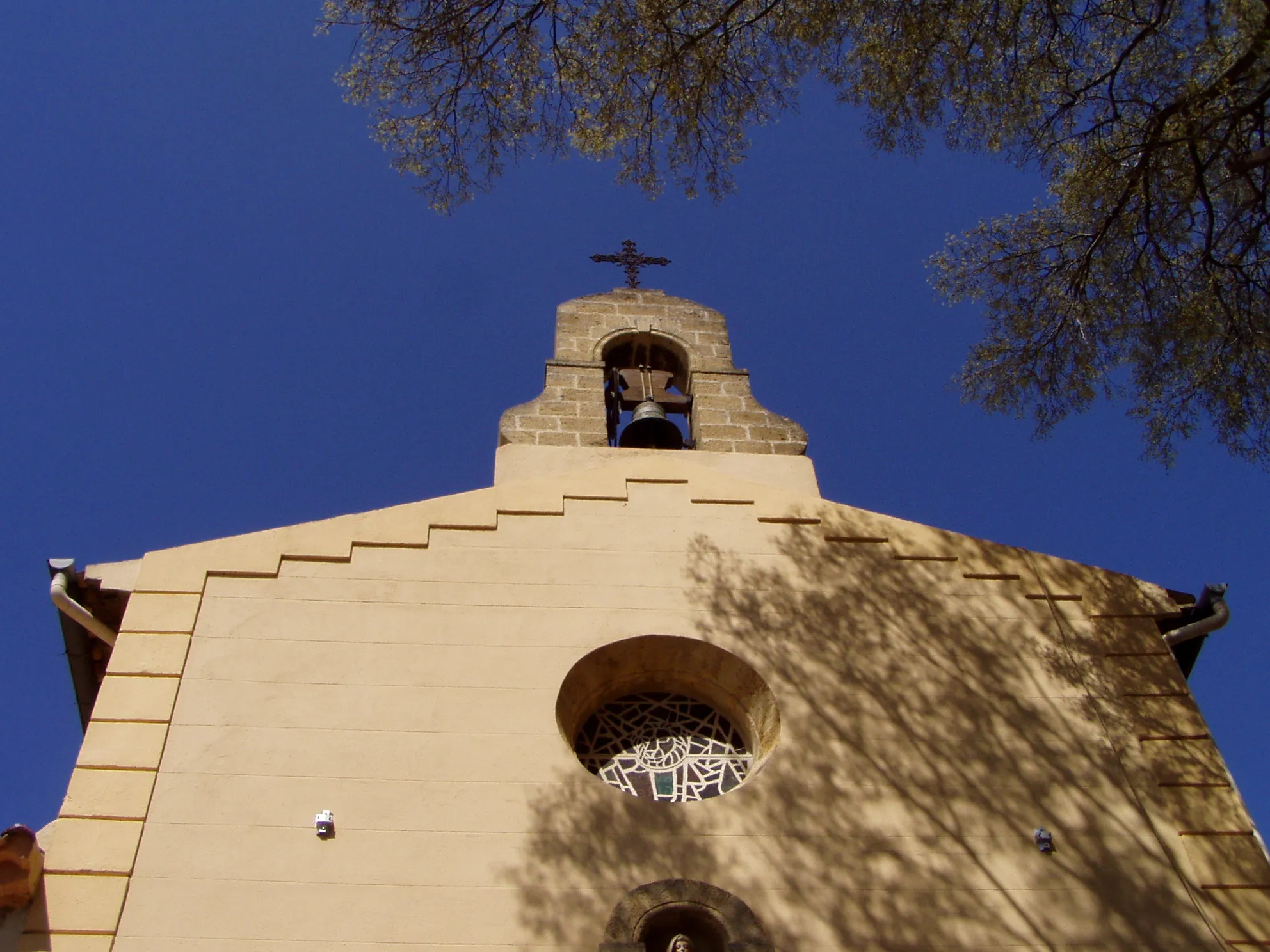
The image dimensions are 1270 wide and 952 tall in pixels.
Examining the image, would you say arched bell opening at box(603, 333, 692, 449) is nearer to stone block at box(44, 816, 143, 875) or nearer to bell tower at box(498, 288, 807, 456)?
bell tower at box(498, 288, 807, 456)

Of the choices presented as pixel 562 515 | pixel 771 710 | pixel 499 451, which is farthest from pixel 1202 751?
pixel 499 451

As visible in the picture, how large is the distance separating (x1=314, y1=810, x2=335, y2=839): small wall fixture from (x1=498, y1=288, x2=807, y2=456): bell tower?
161 inches

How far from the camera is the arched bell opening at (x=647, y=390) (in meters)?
10.9

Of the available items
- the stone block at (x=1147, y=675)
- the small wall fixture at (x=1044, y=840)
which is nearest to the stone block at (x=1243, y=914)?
the small wall fixture at (x=1044, y=840)

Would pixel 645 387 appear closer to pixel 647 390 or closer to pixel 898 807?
pixel 647 390

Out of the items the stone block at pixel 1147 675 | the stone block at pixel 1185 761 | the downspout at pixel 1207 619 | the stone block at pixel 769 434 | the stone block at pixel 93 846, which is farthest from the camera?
the stone block at pixel 769 434

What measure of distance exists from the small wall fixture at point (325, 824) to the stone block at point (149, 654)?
139cm

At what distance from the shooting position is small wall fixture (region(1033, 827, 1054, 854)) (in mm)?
6832

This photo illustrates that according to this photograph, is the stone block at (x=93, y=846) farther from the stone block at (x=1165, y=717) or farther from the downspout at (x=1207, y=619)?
the downspout at (x=1207, y=619)

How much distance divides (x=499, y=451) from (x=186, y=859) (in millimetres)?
4398

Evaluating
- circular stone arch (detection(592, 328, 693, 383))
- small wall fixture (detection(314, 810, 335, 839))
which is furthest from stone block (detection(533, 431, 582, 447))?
small wall fixture (detection(314, 810, 335, 839))

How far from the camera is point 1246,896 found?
6.75m

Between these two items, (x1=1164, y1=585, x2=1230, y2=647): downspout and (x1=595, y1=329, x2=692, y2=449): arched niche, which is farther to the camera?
(x1=595, y1=329, x2=692, y2=449): arched niche

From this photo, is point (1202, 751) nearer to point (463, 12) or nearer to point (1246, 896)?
point (1246, 896)
